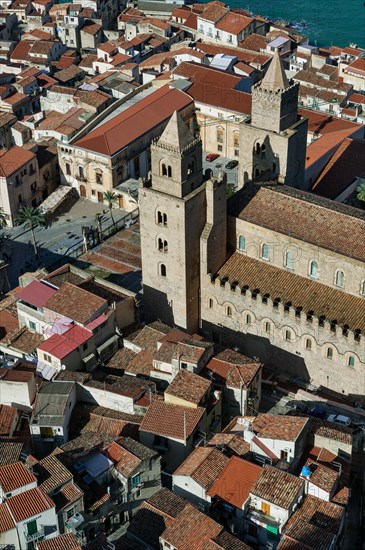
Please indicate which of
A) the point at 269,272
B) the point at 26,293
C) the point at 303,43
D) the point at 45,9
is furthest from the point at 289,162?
the point at 45,9

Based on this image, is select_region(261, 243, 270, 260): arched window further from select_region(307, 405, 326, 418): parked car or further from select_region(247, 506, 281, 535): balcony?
select_region(247, 506, 281, 535): balcony

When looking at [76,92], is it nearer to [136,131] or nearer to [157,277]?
[136,131]

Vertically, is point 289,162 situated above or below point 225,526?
above

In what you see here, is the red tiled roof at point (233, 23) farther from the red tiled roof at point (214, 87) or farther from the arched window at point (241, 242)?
the arched window at point (241, 242)

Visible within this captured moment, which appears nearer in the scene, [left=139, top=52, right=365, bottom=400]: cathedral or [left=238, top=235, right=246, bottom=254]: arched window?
[left=139, top=52, right=365, bottom=400]: cathedral

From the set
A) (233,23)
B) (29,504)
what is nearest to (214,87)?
(233,23)

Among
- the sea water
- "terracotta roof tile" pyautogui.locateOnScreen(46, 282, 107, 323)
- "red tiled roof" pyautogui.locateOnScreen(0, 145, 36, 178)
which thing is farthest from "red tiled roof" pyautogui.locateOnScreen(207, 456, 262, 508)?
the sea water
